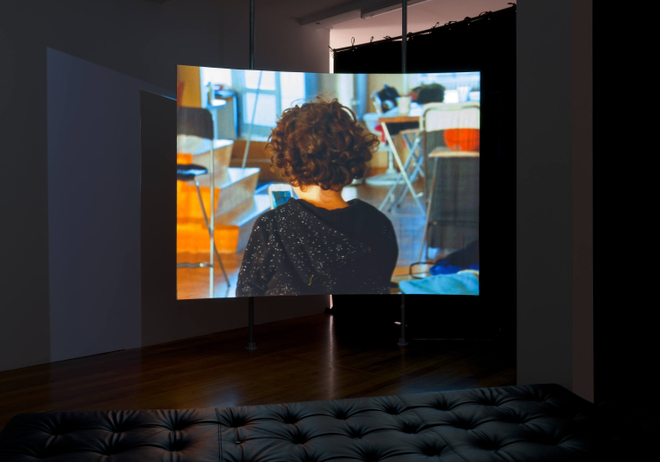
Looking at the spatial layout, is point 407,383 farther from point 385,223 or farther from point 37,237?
point 37,237

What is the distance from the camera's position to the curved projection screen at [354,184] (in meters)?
3.90

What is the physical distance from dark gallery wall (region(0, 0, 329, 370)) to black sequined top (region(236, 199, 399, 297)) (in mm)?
989

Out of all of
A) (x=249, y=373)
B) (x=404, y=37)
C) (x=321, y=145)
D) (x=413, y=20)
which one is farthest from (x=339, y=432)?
(x=413, y=20)

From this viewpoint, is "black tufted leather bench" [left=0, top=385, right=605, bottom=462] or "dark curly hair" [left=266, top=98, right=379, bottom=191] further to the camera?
"dark curly hair" [left=266, top=98, right=379, bottom=191]

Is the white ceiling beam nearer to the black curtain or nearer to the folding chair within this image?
the black curtain

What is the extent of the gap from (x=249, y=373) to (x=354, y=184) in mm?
1529

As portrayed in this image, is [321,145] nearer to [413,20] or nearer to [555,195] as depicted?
[413,20]

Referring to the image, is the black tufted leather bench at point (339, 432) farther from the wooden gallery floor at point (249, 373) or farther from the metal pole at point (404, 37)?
the metal pole at point (404, 37)

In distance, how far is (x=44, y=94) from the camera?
3.62 m

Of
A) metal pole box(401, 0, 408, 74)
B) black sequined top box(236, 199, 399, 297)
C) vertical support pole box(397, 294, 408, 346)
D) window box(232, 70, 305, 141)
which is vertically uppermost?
metal pole box(401, 0, 408, 74)

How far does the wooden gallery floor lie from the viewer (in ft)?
9.64

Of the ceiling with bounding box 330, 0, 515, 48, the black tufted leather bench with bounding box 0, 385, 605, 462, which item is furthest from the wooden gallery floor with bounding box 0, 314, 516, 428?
the ceiling with bounding box 330, 0, 515, 48
